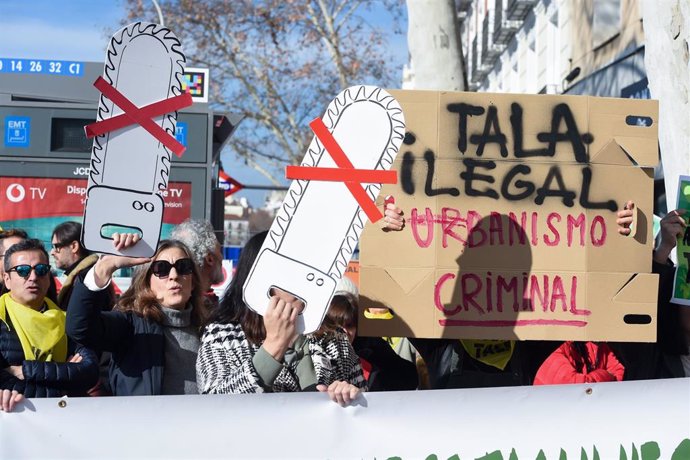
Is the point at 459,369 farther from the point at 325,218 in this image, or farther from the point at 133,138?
the point at 133,138

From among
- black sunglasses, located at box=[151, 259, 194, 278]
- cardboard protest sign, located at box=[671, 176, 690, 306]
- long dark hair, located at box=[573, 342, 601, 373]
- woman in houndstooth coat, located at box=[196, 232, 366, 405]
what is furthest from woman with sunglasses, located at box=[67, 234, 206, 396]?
cardboard protest sign, located at box=[671, 176, 690, 306]

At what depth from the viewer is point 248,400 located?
3289 mm

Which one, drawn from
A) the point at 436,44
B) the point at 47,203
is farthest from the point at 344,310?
the point at 436,44

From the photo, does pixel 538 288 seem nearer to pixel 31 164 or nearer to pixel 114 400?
pixel 114 400

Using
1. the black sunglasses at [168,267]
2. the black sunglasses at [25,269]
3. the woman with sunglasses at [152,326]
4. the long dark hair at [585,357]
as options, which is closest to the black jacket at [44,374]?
the woman with sunglasses at [152,326]

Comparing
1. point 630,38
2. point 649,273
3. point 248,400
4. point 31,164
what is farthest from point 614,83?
point 248,400

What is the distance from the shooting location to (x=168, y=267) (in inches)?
156

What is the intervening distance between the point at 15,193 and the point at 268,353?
13.0 feet

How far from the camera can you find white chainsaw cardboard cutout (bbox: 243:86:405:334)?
326 cm

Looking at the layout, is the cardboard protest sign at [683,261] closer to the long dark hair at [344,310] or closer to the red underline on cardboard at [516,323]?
the red underline on cardboard at [516,323]

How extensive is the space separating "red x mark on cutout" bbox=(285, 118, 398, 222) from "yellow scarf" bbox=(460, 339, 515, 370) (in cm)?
104

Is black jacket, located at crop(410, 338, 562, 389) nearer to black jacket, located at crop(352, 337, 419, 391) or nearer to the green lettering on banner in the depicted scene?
black jacket, located at crop(352, 337, 419, 391)

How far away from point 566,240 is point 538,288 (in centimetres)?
20

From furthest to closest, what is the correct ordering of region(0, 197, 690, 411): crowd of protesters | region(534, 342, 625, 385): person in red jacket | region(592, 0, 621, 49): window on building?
1. region(592, 0, 621, 49): window on building
2. region(534, 342, 625, 385): person in red jacket
3. region(0, 197, 690, 411): crowd of protesters
